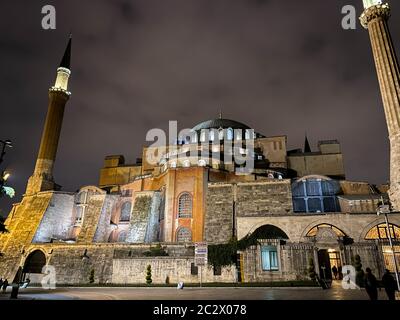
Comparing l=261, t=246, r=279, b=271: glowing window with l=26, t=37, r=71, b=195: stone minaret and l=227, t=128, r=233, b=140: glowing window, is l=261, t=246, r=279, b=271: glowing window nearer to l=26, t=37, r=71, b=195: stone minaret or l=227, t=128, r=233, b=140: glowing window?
l=227, t=128, r=233, b=140: glowing window

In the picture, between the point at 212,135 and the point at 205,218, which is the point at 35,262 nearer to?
the point at 205,218

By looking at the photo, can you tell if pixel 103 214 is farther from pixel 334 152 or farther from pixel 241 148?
pixel 334 152

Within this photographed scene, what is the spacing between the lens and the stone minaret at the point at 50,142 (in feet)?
117

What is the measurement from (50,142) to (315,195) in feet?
105

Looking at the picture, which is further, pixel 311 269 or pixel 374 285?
pixel 311 269

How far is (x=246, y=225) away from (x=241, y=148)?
17.7 meters

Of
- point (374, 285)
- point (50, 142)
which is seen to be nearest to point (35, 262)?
point (50, 142)

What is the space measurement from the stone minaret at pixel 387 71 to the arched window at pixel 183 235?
55.2 ft

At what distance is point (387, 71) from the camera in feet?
83.5

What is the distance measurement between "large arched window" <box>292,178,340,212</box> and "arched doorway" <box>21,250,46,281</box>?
24339 mm

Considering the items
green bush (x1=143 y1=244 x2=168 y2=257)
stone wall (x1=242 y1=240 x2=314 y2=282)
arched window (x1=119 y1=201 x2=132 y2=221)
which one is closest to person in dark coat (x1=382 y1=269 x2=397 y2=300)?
stone wall (x1=242 y1=240 x2=314 y2=282)

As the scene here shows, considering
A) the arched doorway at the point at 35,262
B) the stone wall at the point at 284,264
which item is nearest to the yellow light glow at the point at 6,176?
the stone wall at the point at 284,264

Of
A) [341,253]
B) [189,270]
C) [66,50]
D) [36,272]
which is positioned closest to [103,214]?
[36,272]

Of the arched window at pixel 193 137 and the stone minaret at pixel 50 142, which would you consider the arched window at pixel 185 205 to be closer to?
the arched window at pixel 193 137
